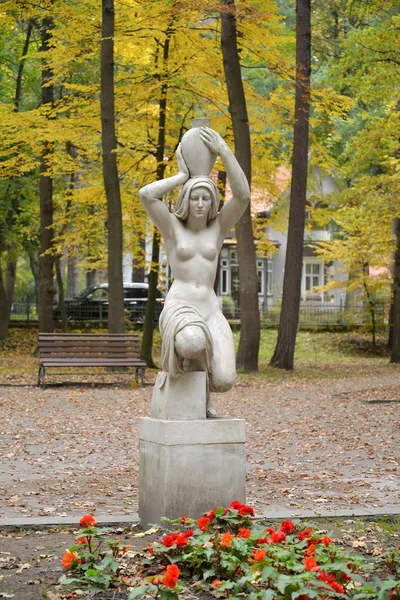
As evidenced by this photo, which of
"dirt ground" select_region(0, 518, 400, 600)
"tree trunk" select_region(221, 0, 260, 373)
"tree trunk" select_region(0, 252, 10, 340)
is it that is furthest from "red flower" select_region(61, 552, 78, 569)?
"tree trunk" select_region(0, 252, 10, 340)

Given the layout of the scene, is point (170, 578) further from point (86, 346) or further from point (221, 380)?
point (86, 346)

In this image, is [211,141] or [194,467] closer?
[194,467]

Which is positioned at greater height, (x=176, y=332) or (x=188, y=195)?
(x=188, y=195)

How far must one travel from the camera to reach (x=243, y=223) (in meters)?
22.3

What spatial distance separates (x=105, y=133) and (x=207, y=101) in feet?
13.7

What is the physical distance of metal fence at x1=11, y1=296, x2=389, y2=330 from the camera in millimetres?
36781

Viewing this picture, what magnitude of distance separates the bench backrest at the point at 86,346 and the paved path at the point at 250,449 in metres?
1.51

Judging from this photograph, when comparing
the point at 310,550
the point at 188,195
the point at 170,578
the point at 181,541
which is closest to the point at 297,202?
the point at 188,195

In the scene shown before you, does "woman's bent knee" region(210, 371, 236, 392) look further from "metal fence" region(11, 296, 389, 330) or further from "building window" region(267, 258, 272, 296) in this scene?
"building window" region(267, 258, 272, 296)

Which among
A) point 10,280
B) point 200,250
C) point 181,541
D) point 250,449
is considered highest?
point 10,280

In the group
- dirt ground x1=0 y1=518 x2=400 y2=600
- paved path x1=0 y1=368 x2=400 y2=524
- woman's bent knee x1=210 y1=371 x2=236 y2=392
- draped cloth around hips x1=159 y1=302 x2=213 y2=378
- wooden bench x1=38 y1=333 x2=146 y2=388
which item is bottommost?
paved path x1=0 y1=368 x2=400 y2=524

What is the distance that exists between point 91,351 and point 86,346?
151mm

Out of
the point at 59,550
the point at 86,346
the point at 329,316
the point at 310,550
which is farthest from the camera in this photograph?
the point at 329,316

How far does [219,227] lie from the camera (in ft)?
26.7
